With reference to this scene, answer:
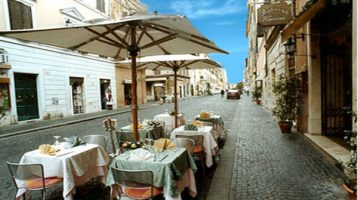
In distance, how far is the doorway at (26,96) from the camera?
46.5ft

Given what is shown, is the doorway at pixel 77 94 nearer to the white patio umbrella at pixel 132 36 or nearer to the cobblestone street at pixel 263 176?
the cobblestone street at pixel 263 176

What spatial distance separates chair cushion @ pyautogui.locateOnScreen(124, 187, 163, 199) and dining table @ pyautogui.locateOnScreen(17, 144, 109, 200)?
0.99 metres

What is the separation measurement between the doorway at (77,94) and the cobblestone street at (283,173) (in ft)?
47.5

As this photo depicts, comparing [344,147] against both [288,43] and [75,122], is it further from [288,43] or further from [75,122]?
[75,122]

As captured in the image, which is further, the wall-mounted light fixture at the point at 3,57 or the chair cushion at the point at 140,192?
the wall-mounted light fixture at the point at 3,57

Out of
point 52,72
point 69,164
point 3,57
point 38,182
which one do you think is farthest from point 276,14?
point 52,72

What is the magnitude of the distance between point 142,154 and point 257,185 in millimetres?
2122

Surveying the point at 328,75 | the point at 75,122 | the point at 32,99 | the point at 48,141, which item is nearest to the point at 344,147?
the point at 328,75

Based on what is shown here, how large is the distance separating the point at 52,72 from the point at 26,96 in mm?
2397

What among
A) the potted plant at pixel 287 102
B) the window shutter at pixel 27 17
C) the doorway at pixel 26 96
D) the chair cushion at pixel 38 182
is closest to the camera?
the chair cushion at pixel 38 182

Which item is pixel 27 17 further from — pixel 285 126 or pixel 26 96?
pixel 285 126

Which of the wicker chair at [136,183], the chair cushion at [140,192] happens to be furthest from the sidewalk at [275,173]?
the wicker chair at [136,183]

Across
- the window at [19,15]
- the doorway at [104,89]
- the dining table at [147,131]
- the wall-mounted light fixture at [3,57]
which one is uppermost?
the window at [19,15]

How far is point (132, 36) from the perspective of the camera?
432 centimetres
